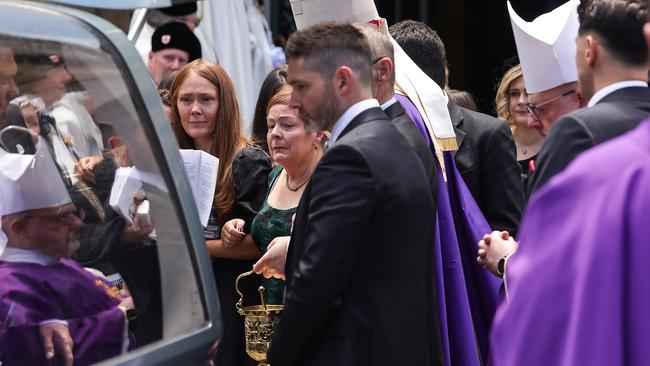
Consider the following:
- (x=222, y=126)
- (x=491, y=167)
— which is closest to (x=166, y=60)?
(x=222, y=126)

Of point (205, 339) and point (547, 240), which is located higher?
point (547, 240)

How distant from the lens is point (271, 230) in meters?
4.59

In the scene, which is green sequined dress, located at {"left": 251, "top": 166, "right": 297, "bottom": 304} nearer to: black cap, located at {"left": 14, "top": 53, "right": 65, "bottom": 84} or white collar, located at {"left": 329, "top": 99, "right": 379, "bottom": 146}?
white collar, located at {"left": 329, "top": 99, "right": 379, "bottom": 146}

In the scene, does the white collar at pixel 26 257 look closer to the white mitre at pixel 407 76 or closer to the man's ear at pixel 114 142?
the man's ear at pixel 114 142

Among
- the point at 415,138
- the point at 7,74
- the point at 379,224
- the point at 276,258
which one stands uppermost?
the point at 7,74

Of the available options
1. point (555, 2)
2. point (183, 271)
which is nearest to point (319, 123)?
point (183, 271)

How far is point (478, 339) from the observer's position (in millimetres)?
4637

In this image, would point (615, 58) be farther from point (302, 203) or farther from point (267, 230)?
point (267, 230)

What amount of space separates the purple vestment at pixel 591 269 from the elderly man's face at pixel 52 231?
4.68 feet

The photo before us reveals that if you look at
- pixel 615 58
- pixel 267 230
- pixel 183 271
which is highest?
pixel 615 58

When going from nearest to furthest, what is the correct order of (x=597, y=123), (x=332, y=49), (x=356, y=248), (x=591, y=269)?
(x=591, y=269)
(x=597, y=123)
(x=356, y=248)
(x=332, y=49)

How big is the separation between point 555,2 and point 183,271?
6055 mm

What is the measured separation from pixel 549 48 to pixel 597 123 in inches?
63.2

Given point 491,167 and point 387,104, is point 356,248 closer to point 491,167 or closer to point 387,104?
point 387,104
